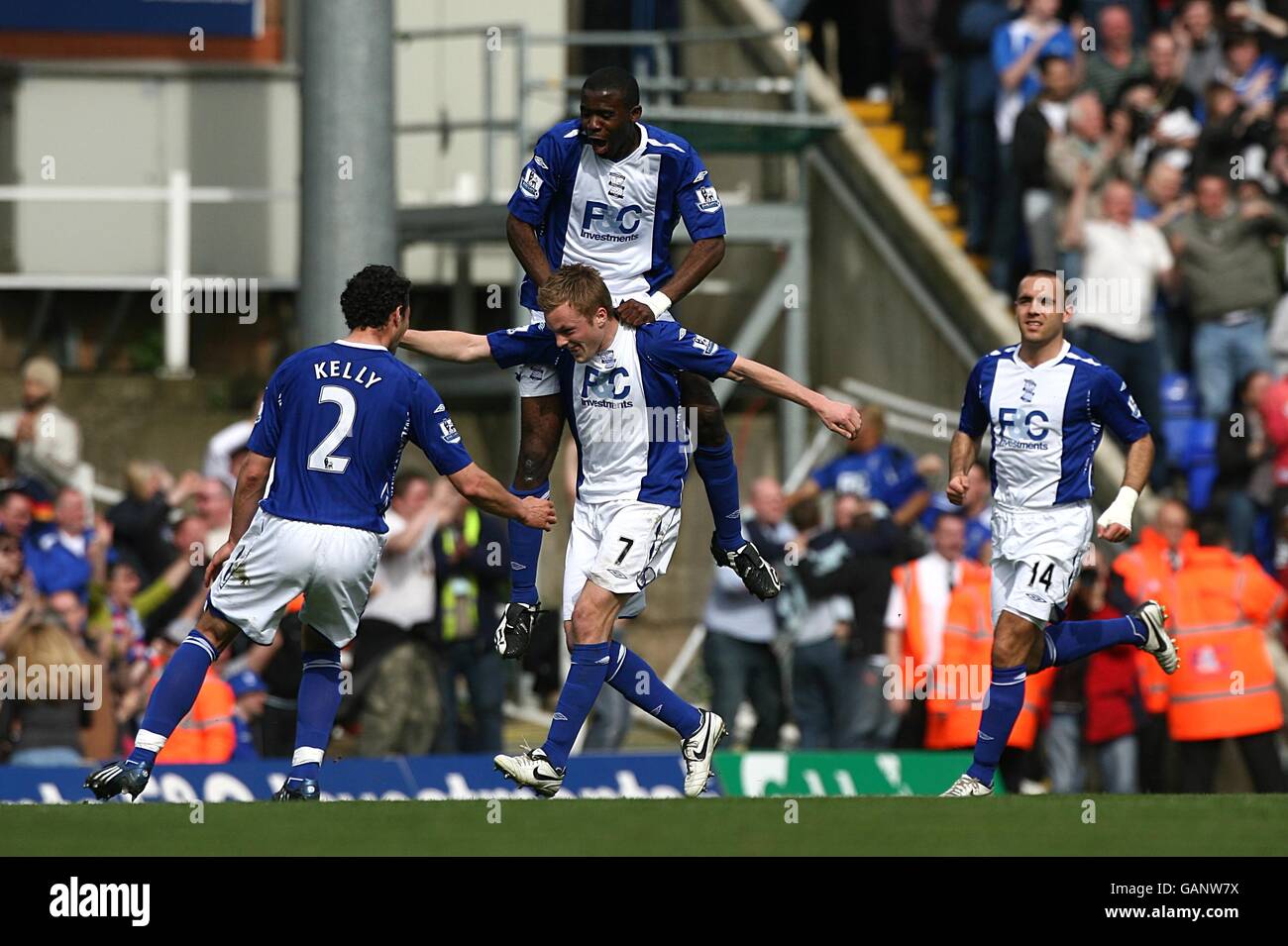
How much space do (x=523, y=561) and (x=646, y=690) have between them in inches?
32.4

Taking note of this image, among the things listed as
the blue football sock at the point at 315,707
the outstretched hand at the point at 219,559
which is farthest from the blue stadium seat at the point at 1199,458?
the outstretched hand at the point at 219,559

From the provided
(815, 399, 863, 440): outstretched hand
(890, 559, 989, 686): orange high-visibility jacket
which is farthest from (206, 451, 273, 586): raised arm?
(890, 559, 989, 686): orange high-visibility jacket

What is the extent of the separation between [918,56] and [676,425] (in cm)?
979

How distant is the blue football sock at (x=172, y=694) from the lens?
9.48 meters

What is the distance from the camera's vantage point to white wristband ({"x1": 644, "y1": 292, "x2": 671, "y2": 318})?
10008 mm

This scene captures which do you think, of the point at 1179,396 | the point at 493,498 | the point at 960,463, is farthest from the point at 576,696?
the point at 1179,396

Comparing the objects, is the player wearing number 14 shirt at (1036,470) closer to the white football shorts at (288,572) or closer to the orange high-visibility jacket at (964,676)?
the white football shorts at (288,572)

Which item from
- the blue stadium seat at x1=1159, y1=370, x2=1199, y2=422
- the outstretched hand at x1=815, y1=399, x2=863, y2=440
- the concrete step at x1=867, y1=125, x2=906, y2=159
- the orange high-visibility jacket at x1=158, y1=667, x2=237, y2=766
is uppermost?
the concrete step at x1=867, y1=125, x2=906, y2=159

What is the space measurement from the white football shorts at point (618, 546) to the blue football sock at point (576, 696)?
0.25 meters

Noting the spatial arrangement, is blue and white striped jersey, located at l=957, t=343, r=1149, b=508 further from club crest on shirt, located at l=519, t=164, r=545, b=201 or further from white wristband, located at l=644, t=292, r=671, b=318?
club crest on shirt, located at l=519, t=164, r=545, b=201

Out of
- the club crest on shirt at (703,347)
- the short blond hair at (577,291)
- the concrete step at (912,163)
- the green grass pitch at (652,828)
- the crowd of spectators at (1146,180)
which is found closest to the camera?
the green grass pitch at (652,828)

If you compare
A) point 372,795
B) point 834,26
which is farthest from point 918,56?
point 372,795

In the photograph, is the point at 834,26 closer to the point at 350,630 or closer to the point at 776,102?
the point at 776,102

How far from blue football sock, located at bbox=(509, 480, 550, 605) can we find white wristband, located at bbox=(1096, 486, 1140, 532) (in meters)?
2.49
